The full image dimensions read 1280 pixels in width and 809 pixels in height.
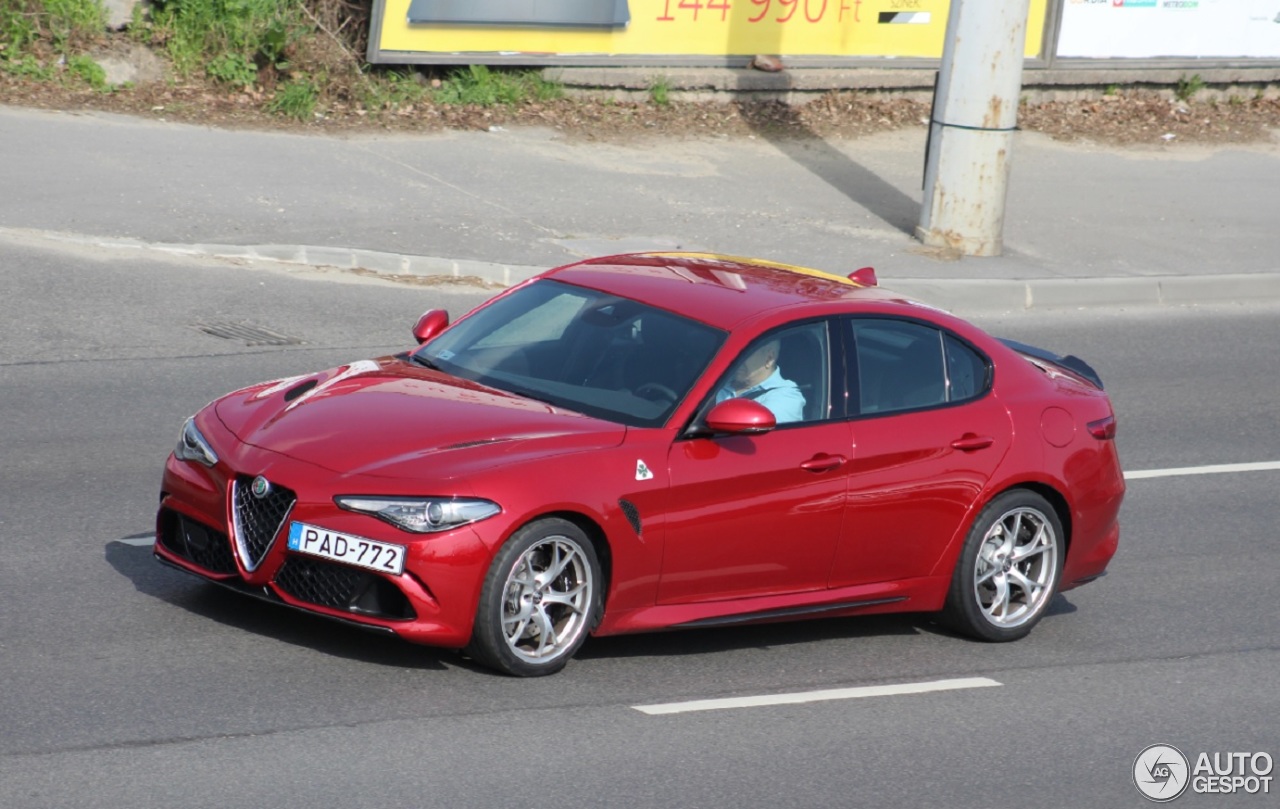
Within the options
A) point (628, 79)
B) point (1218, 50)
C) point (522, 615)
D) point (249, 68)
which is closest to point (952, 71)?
point (628, 79)

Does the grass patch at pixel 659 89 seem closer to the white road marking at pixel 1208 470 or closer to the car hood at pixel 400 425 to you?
the white road marking at pixel 1208 470

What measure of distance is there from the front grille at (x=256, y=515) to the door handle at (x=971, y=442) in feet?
9.70

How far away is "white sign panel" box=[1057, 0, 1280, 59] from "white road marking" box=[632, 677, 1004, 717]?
16.5 m

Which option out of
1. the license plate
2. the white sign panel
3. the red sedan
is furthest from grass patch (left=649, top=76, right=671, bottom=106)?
the license plate

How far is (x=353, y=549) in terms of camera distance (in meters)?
6.47

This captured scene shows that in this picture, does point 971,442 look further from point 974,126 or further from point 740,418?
point 974,126

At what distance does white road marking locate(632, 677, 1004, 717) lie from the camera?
22.3 ft

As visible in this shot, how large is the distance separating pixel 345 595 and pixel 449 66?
13233 millimetres

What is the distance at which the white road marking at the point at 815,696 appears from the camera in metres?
6.81

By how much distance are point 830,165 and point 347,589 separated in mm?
13825

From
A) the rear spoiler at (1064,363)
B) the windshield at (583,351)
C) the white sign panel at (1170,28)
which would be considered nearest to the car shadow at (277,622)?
the windshield at (583,351)

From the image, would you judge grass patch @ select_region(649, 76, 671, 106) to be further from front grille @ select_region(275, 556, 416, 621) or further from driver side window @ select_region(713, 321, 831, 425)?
front grille @ select_region(275, 556, 416, 621)

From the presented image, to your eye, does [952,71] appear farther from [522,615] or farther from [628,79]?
[522,615]

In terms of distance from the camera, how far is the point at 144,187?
1518 centimetres
